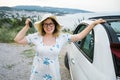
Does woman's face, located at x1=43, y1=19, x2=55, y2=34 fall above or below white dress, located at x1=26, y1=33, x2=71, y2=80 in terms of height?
above

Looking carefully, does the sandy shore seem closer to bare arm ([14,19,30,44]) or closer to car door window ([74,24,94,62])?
car door window ([74,24,94,62])

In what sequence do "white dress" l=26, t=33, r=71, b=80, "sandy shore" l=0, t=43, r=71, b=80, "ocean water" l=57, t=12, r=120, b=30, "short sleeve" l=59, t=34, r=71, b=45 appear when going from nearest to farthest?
1. "white dress" l=26, t=33, r=71, b=80
2. "short sleeve" l=59, t=34, r=71, b=45
3. "sandy shore" l=0, t=43, r=71, b=80
4. "ocean water" l=57, t=12, r=120, b=30

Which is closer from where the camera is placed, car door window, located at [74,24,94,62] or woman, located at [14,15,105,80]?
woman, located at [14,15,105,80]

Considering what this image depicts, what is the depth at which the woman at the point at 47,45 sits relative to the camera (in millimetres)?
3586

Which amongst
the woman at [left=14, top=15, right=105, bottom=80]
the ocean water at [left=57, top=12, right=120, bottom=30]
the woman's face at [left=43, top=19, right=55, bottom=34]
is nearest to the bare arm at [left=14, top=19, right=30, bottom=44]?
the woman at [left=14, top=15, right=105, bottom=80]

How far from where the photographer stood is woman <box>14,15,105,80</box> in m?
3.59

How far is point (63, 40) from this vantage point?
371 centimetres

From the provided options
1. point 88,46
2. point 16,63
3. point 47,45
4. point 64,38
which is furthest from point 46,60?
point 16,63

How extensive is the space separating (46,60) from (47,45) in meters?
0.17

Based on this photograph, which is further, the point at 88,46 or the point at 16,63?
the point at 16,63

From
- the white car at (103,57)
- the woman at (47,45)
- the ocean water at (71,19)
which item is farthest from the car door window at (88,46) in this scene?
the ocean water at (71,19)

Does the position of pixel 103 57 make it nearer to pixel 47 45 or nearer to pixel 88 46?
pixel 47 45

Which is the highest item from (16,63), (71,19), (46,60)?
(46,60)

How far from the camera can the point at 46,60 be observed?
3.59 metres
